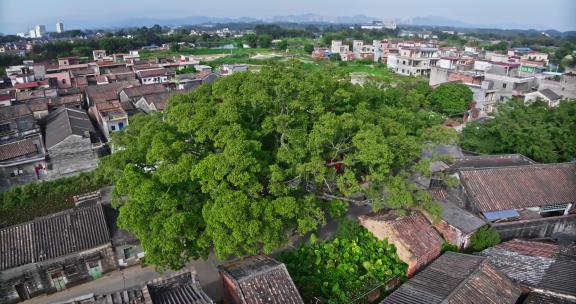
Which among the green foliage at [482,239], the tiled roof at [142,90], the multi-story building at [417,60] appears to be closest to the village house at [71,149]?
the tiled roof at [142,90]

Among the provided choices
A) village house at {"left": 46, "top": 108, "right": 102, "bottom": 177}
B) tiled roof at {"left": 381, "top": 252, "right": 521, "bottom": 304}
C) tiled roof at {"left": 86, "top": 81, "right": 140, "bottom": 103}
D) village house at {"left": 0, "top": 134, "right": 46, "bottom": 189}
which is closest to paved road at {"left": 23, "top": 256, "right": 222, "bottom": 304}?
tiled roof at {"left": 381, "top": 252, "right": 521, "bottom": 304}

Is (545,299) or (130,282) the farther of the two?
(130,282)

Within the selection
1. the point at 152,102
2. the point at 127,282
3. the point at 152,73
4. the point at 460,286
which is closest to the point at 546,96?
the point at 460,286

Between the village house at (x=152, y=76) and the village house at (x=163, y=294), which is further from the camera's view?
the village house at (x=152, y=76)

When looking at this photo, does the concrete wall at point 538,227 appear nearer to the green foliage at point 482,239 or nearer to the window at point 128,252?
the green foliage at point 482,239

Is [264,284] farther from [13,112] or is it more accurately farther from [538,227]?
[13,112]

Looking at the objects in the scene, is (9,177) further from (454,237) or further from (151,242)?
(454,237)

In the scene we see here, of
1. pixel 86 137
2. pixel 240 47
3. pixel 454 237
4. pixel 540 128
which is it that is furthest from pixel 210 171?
pixel 240 47

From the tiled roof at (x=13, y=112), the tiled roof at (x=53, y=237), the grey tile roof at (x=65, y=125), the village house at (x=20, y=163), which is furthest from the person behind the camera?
the tiled roof at (x=13, y=112)

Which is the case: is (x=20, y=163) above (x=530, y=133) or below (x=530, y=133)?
below
